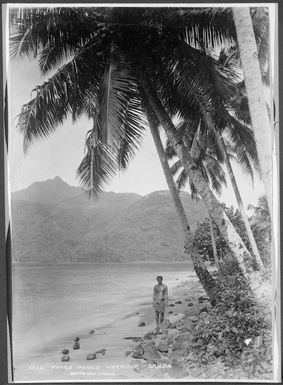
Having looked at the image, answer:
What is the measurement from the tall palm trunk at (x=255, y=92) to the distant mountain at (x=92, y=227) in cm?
40

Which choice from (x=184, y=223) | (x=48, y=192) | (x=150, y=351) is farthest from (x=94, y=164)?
(x=150, y=351)

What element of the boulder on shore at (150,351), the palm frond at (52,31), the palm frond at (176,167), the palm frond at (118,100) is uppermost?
the palm frond at (52,31)

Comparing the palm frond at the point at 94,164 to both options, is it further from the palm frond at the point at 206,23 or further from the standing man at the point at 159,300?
the palm frond at the point at 206,23

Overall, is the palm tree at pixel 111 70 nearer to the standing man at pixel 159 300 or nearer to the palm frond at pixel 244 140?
the palm frond at pixel 244 140

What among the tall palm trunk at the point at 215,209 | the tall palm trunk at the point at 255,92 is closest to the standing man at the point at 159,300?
the tall palm trunk at the point at 215,209

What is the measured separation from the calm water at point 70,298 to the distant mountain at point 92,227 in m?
0.06

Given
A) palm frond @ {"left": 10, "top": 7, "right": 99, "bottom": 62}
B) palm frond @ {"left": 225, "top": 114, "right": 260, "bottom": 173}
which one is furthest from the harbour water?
palm frond @ {"left": 10, "top": 7, "right": 99, "bottom": 62}

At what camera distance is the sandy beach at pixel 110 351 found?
8.09 ft

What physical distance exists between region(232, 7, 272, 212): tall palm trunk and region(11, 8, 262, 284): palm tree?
0.11 m

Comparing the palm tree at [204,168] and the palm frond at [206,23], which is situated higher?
the palm frond at [206,23]

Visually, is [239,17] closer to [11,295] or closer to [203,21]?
[203,21]

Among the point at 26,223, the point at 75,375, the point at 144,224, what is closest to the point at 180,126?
the point at 144,224

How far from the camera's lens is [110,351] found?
2463 mm

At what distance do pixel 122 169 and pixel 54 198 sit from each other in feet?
1.28
